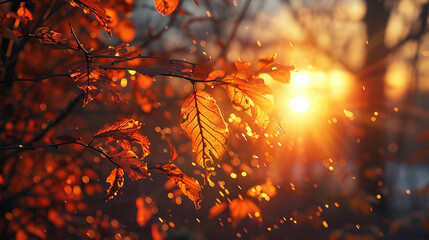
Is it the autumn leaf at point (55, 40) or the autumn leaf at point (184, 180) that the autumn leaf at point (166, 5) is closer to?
the autumn leaf at point (55, 40)

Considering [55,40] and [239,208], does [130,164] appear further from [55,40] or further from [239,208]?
[239,208]

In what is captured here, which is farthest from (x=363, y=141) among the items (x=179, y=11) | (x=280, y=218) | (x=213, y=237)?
(x=179, y=11)

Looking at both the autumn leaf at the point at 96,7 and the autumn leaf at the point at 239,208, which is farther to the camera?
the autumn leaf at the point at 239,208

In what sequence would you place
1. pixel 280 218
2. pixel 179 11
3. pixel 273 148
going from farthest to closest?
1. pixel 280 218
2. pixel 179 11
3. pixel 273 148

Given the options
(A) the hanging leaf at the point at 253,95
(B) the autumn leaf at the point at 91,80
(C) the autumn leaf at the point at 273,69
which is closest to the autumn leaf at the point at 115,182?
(B) the autumn leaf at the point at 91,80

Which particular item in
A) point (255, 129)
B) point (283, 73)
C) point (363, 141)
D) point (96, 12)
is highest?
point (363, 141)

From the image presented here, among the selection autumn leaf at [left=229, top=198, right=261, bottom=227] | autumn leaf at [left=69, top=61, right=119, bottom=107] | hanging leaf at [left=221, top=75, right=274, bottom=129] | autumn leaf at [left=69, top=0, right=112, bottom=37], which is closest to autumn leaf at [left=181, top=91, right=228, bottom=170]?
hanging leaf at [left=221, top=75, right=274, bottom=129]

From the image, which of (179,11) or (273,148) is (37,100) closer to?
(179,11)
